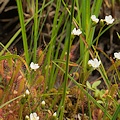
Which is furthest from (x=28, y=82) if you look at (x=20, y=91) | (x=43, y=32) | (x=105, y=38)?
(x=105, y=38)

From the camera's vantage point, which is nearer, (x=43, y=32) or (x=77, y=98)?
(x=77, y=98)

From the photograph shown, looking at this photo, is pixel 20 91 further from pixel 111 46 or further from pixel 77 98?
pixel 111 46

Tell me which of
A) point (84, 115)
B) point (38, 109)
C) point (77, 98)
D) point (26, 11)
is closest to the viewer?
point (38, 109)

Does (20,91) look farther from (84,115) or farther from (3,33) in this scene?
(3,33)

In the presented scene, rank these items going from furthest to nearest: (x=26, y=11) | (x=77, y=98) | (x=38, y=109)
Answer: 1. (x=26, y=11)
2. (x=77, y=98)
3. (x=38, y=109)

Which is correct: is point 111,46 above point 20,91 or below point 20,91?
below

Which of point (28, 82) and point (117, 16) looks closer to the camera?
point (28, 82)

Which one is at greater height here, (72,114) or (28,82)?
(28,82)

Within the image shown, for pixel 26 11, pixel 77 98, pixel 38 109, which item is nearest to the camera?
pixel 38 109

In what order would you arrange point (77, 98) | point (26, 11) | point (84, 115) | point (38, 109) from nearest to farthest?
point (38, 109)
point (84, 115)
point (77, 98)
point (26, 11)

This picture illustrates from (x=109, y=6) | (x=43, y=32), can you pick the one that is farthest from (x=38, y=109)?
(x=109, y=6)
